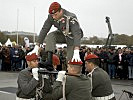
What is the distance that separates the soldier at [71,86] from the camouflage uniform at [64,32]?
853 millimetres

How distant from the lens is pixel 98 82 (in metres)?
5.46

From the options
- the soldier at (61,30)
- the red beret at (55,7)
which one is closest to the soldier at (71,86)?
the soldier at (61,30)

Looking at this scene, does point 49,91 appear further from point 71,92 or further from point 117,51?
point 117,51

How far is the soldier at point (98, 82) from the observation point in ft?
17.9

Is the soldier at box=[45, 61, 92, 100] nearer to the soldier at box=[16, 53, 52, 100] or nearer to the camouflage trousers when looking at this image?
the soldier at box=[16, 53, 52, 100]

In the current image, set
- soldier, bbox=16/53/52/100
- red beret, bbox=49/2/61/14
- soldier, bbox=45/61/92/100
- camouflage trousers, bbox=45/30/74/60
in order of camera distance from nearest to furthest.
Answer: soldier, bbox=45/61/92/100 → soldier, bbox=16/53/52/100 → red beret, bbox=49/2/61/14 → camouflage trousers, bbox=45/30/74/60

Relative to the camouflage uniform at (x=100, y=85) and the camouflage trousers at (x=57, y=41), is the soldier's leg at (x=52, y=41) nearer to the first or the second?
the camouflage trousers at (x=57, y=41)

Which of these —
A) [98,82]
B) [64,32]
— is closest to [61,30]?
[64,32]

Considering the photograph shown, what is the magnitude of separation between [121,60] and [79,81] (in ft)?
41.1

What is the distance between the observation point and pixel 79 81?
14.7 ft

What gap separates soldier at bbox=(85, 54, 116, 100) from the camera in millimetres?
5453

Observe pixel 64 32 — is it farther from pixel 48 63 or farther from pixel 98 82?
pixel 98 82

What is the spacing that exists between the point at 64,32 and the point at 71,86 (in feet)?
4.57

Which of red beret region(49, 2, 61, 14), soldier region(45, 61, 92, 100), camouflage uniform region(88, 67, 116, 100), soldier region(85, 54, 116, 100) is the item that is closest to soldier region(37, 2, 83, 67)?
red beret region(49, 2, 61, 14)
